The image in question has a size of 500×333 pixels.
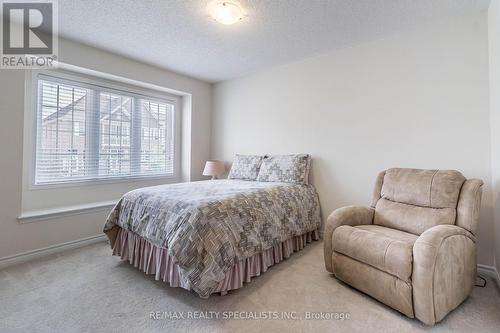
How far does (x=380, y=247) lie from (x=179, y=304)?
1.48 m

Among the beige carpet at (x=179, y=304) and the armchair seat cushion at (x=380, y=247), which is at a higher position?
the armchair seat cushion at (x=380, y=247)

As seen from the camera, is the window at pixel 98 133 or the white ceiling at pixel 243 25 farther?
the window at pixel 98 133

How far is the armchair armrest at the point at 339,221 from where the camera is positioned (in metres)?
2.01

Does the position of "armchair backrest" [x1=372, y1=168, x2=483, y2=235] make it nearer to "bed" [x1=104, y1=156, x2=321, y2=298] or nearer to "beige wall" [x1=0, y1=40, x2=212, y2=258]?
Result: "bed" [x1=104, y1=156, x2=321, y2=298]

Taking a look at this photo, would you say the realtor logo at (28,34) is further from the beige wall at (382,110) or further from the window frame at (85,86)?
the beige wall at (382,110)

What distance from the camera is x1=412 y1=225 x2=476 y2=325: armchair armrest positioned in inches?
55.5

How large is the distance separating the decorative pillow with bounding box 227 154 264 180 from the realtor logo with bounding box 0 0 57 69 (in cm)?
249

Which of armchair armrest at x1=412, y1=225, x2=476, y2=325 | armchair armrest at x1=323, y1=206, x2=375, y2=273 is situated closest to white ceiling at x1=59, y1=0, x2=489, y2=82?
armchair armrest at x1=323, y1=206, x2=375, y2=273

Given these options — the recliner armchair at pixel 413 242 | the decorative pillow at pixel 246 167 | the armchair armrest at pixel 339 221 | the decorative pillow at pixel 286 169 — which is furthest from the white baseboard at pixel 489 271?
the decorative pillow at pixel 246 167

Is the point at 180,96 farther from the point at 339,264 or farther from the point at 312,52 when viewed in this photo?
the point at 339,264

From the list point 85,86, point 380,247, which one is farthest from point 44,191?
point 380,247

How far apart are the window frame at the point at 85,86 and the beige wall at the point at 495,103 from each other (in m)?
3.86

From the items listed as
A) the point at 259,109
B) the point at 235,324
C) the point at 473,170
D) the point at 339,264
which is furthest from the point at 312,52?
the point at 235,324

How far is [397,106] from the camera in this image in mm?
2525
